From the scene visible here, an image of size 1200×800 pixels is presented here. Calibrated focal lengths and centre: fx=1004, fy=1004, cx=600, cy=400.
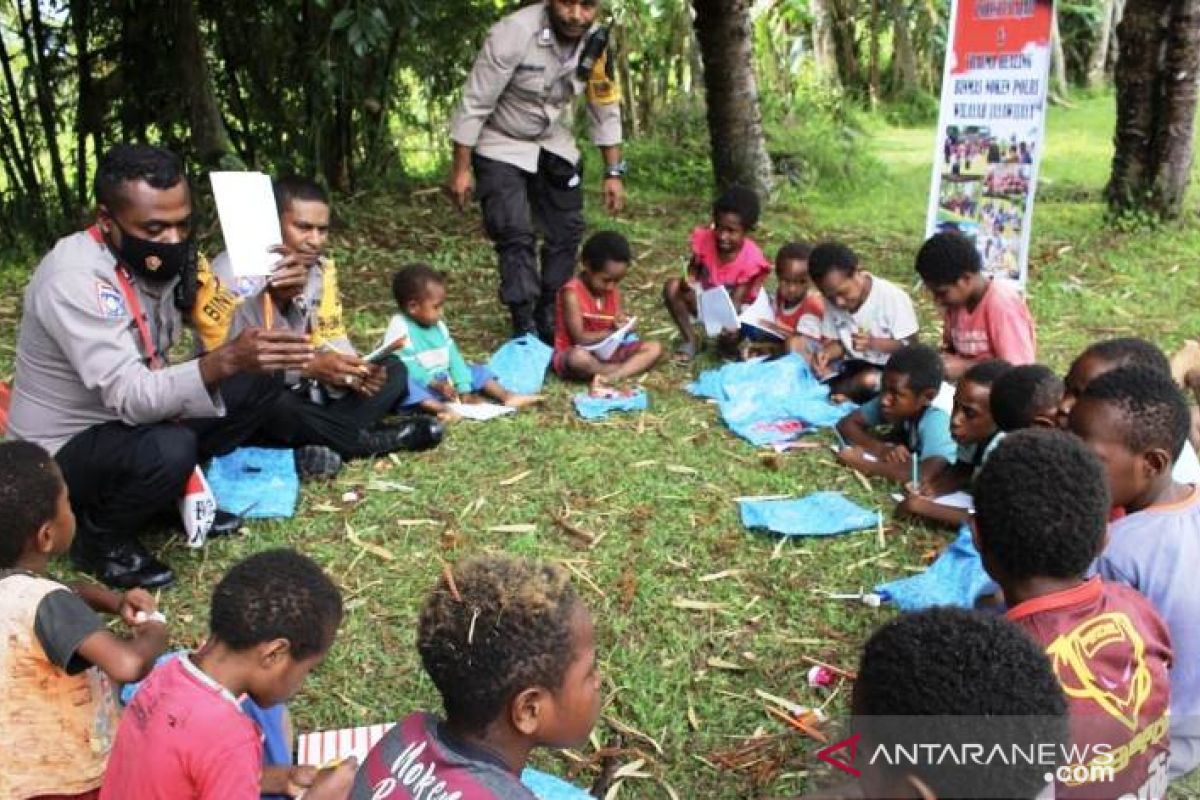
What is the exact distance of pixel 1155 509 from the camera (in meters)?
2.57

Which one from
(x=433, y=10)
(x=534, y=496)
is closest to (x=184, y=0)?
(x=433, y=10)

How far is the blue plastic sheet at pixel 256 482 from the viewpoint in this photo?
4.13 meters

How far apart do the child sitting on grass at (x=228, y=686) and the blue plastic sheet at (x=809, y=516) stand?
2180 mm

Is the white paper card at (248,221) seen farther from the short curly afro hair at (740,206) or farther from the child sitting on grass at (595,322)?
the short curly afro hair at (740,206)

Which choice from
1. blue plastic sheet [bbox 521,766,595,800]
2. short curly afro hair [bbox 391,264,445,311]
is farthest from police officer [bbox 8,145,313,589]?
blue plastic sheet [bbox 521,766,595,800]

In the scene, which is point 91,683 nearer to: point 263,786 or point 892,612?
point 263,786

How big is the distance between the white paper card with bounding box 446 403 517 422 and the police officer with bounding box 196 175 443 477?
0.30 metres

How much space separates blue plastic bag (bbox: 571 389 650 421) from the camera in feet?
17.0

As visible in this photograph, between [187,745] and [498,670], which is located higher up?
[498,670]

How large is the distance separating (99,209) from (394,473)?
5.49 ft

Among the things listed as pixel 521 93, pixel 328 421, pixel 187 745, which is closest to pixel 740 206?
pixel 521 93

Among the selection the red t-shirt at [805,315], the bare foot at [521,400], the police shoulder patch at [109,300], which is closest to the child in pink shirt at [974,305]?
the red t-shirt at [805,315]

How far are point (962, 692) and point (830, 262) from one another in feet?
12.7

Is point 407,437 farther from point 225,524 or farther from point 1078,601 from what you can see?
point 1078,601
